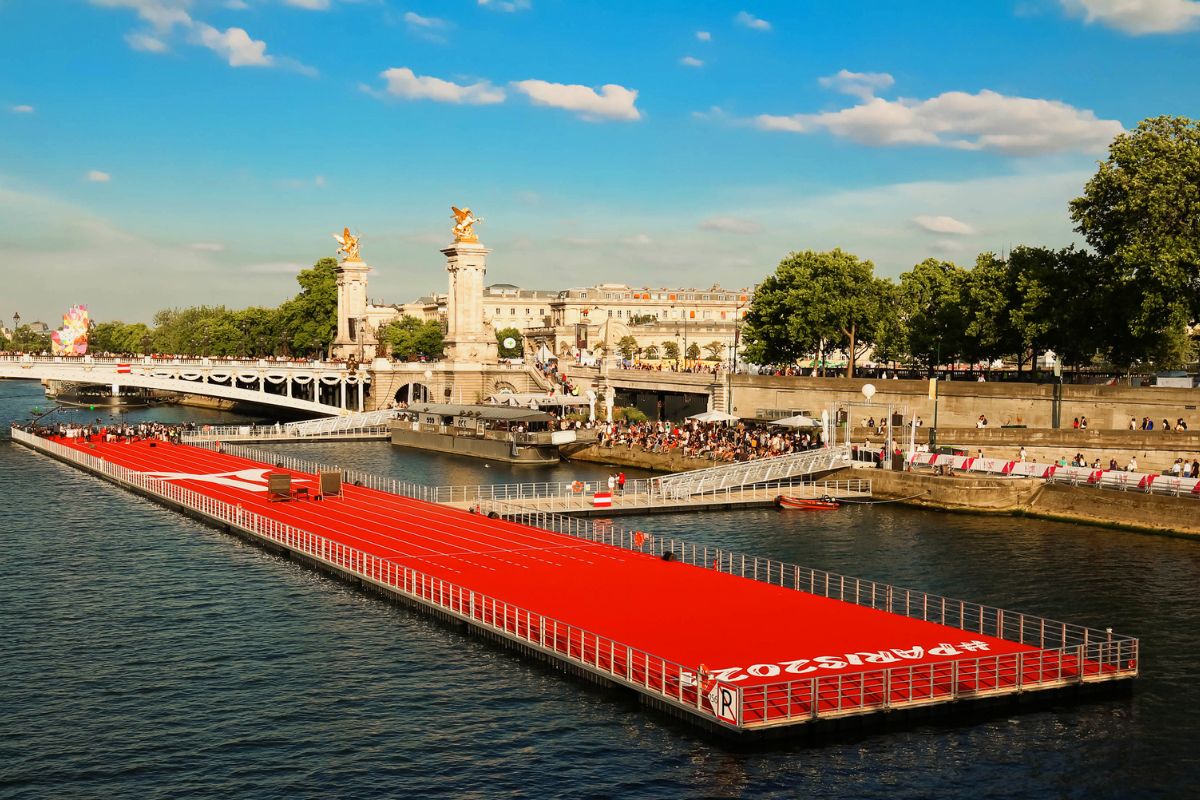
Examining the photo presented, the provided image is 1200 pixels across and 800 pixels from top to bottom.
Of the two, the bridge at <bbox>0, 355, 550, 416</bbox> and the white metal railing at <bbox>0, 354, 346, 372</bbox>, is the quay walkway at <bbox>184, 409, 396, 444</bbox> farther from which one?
the white metal railing at <bbox>0, 354, 346, 372</bbox>

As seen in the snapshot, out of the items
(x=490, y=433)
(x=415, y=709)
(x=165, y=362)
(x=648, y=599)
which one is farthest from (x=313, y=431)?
(x=415, y=709)

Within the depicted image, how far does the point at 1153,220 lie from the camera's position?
7175cm

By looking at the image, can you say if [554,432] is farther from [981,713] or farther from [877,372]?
[981,713]

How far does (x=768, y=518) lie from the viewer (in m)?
63.1

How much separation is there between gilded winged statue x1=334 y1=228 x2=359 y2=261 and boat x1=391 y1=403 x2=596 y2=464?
37.9 m

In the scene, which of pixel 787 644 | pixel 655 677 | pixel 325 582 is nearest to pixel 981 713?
pixel 787 644

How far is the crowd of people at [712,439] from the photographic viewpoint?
260 ft

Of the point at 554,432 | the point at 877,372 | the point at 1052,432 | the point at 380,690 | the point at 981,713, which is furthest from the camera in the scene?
the point at 877,372

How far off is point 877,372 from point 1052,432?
35.7 meters

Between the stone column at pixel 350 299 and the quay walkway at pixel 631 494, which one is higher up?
the stone column at pixel 350 299

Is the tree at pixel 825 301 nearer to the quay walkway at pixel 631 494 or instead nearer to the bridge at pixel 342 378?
the bridge at pixel 342 378

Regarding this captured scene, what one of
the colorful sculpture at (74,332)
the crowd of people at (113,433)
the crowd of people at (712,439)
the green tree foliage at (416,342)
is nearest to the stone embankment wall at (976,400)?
the crowd of people at (712,439)

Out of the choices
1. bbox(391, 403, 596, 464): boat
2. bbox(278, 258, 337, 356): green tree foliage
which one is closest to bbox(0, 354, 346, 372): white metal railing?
bbox(391, 403, 596, 464): boat

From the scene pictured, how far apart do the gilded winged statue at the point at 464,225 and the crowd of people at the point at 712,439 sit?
3251 centimetres
